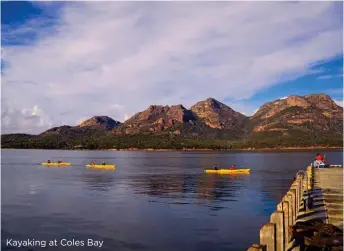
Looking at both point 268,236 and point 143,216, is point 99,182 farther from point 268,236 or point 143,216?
point 268,236

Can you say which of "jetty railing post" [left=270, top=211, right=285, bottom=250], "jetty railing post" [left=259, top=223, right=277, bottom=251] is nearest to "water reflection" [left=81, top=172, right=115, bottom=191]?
"jetty railing post" [left=270, top=211, right=285, bottom=250]

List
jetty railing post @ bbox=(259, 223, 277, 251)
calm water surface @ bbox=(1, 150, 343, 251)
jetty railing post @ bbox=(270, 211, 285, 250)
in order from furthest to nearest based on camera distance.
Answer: calm water surface @ bbox=(1, 150, 343, 251)
jetty railing post @ bbox=(270, 211, 285, 250)
jetty railing post @ bbox=(259, 223, 277, 251)

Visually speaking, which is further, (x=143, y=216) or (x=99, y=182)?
(x=99, y=182)

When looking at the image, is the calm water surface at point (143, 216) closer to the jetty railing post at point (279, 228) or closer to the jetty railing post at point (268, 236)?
the jetty railing post at point (279, 228)

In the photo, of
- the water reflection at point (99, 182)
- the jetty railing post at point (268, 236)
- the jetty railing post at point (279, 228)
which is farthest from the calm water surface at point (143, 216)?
the jetty railing post at point (268, 236)

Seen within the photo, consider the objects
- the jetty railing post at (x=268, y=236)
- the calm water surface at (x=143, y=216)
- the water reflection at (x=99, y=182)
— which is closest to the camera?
the jetty railing post at (x=268, y=236)

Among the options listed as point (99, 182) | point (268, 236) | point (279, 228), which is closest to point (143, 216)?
point (279, 228)

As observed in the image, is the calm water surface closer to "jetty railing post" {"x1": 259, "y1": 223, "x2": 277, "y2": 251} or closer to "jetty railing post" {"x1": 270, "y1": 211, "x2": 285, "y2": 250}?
"jetty railing post" {"x1": 270, "y1": 211, "x2": 285, "y2": 250}

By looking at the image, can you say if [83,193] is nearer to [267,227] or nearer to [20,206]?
[20,206]

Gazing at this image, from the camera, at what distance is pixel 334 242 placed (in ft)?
54.1

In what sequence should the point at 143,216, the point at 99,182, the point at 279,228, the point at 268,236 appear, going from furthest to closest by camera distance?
the point at 99,182
the point at 143,216
the point at 279,228
the point at 268,236

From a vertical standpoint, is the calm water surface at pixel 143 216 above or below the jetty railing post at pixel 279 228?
below

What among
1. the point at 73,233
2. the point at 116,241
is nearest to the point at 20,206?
the point at 73,233

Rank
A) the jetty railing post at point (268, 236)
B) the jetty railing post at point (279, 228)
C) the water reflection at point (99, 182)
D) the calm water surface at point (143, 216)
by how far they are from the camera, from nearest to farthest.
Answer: the jetty railing post at point (268, 236) → the jetty railing post at point (279, 228) → the calm water surface at point (143, 216) → the water reflection at point (99, 182)
